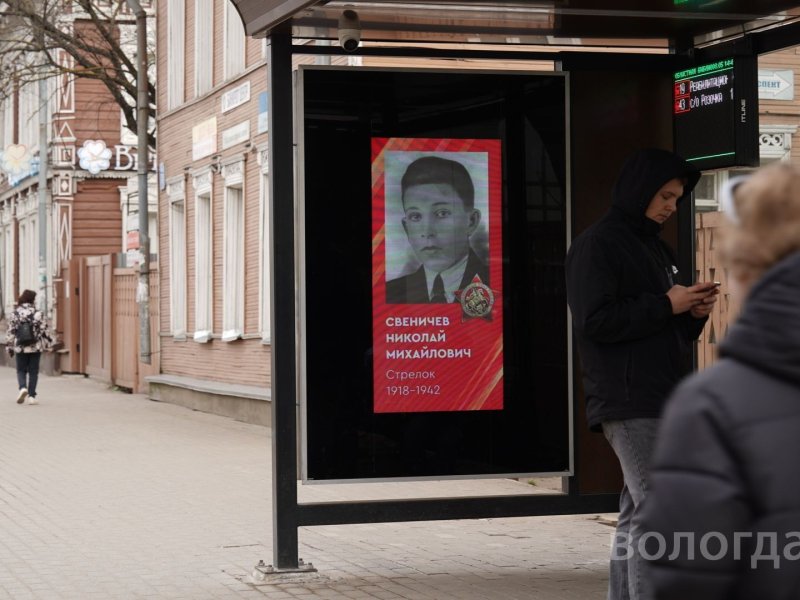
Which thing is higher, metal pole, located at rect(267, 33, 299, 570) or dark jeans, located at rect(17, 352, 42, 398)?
metal pole, located at rect(267, 33, 299, 570)

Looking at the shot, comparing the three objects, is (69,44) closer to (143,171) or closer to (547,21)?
(143,171)

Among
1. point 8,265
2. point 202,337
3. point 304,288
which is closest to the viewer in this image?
point 304,288

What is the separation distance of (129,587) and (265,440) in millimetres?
9134

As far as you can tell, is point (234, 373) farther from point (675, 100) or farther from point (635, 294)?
point (635, 294)

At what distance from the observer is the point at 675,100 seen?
785 cm

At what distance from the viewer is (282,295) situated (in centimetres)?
767

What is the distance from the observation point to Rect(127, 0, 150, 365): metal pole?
24.6 metres

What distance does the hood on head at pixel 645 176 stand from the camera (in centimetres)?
580

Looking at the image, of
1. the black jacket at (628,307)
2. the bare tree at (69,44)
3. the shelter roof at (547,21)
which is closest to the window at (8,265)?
the bare tree at (69,44)

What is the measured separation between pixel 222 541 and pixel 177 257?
16072 millimetres

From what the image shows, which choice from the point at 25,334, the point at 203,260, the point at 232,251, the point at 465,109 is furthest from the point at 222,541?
the point at 25,334

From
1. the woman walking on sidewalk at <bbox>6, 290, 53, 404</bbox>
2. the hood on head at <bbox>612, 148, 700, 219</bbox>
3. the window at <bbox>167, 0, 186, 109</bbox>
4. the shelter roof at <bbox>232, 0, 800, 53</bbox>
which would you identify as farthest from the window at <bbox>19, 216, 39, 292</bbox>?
the hood on head at <bbox>612, 148, 700, 219</bbox>

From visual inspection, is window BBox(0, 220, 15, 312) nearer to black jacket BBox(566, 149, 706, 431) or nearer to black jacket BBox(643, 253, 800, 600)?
black jacket BBox(566, 149, 706, 431)

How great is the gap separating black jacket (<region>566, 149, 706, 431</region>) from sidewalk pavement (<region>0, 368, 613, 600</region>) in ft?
6.03
